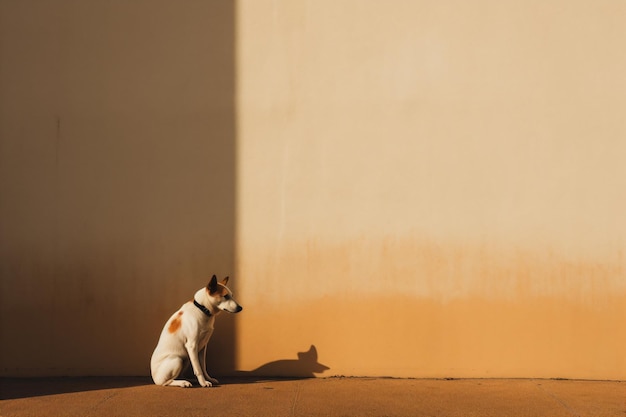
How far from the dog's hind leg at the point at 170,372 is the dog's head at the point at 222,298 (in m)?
0.60

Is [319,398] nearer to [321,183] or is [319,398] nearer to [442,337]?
[442,337]

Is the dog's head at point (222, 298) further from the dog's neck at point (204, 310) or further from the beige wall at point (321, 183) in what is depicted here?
the beige wall at point (321, 183)

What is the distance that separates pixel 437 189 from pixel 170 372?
9.48ft

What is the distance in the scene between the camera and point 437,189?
268 inches

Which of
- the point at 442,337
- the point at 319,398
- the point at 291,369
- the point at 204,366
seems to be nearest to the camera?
the point at 319,398

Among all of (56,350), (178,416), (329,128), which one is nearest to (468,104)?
(329,128)

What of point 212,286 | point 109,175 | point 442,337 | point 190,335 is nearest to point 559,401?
point 442,337

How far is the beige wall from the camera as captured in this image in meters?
6.72

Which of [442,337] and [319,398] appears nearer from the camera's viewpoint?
[319,398]

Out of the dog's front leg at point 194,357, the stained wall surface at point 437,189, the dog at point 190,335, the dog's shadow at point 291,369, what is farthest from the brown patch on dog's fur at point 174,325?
the dog's shadow at point 291,369

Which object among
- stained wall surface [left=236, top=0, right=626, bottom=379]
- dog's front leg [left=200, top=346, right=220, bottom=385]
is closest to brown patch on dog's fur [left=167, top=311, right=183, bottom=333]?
dog's front leg [left=200, top=346, right=220, bottom=385]

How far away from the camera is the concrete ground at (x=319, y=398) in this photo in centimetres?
561

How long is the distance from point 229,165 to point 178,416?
249cm

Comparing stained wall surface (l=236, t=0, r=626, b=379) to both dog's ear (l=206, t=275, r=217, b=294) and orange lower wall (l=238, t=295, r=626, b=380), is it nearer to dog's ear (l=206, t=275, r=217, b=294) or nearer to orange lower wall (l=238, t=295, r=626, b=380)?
orange lower wall (l=238, t=295, r=626, b=380)
